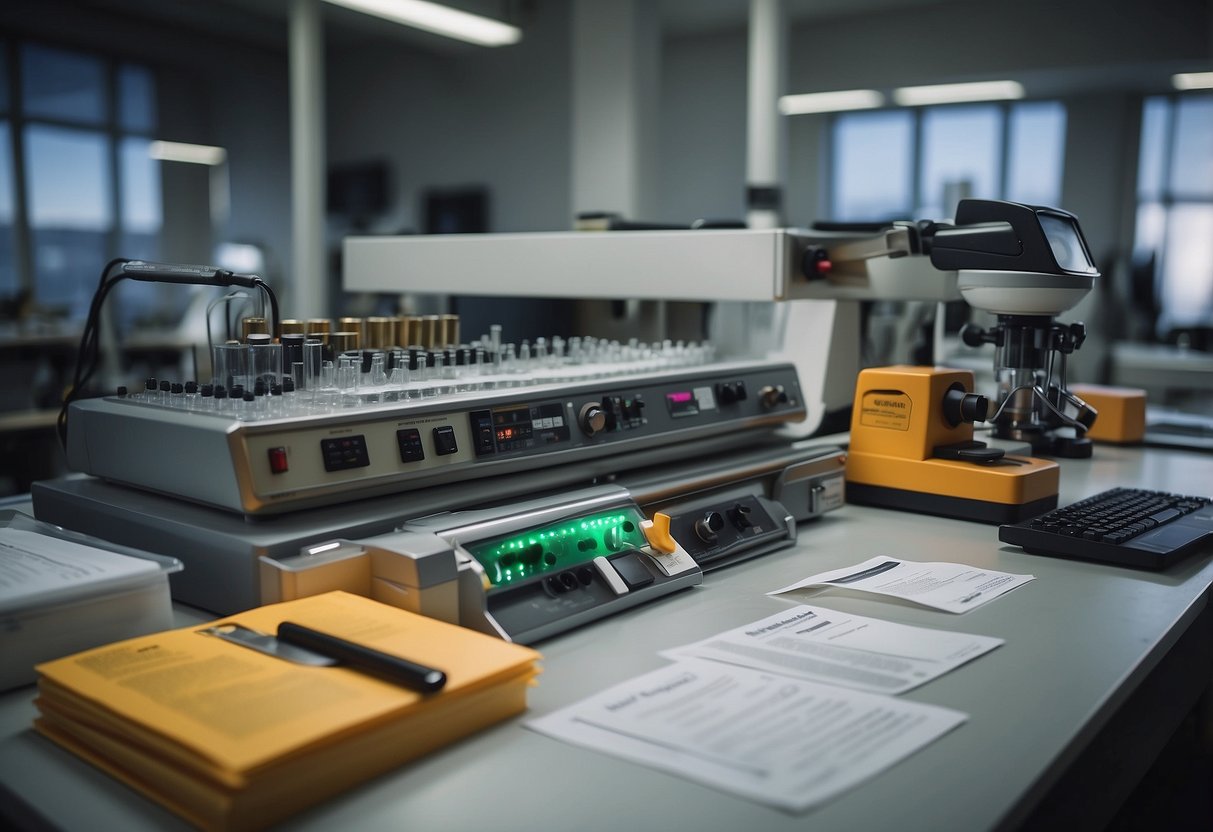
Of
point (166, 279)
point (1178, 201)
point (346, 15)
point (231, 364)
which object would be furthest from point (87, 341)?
point (1178, 201)

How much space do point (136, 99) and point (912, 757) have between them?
33.6 ft

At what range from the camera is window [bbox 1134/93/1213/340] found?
25.2 ft

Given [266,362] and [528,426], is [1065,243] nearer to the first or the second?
[528,426]

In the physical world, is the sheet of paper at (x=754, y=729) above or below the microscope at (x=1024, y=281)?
below

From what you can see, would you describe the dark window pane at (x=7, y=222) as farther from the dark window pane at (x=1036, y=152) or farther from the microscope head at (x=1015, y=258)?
the microscope head at (x=1015, y=258)

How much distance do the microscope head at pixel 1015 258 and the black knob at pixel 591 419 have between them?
75cm

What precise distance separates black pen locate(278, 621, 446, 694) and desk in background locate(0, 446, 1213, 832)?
70mm

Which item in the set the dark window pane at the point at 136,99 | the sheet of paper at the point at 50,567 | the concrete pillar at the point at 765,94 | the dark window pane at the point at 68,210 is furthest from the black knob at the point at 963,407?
the dark window pane at the point at 136,99

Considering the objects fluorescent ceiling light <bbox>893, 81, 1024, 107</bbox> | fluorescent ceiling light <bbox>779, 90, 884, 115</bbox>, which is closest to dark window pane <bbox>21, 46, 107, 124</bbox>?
fluorescent ceiling light <bbox>779, 90, 884, 115</bbox>

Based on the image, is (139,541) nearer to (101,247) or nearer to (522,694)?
(522,694)

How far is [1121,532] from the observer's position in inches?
56.3

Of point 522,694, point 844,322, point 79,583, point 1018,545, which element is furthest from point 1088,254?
point 79,583

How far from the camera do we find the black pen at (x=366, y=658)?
811 mm

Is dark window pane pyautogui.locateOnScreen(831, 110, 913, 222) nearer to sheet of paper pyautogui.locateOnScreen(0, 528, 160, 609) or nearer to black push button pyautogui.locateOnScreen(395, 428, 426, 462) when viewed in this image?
black push button pyautogui.locateOnScreen(395, 428, 426, 462)
